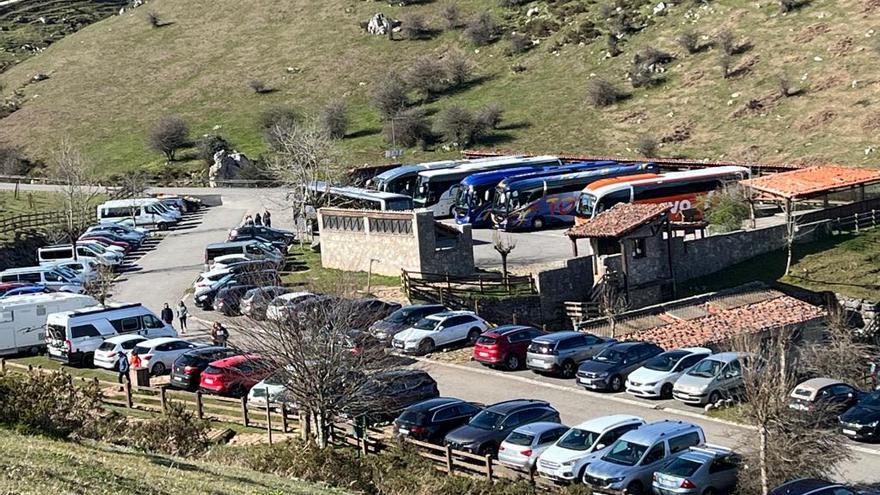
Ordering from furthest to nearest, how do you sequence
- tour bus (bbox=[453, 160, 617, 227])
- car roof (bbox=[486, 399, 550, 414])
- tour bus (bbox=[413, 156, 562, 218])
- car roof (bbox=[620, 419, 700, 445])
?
1. tour bus (bbox=[413, 156, 562, 218])
2. tour bus (bbox=[453, 160, 617, 227])
3. car roof (bbox=[486, 399, 550, 414])
4. car roof (bbox=[620, 419, 700, 445])

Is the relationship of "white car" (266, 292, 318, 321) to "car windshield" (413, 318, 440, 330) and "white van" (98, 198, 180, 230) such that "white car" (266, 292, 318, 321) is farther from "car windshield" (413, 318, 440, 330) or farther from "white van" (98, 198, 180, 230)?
"white van" (98, 198, 180, 230)

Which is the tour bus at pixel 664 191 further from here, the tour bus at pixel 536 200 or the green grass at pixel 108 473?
the green grass at pixel 108 473

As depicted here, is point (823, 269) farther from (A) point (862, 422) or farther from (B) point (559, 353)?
(A) point (862, 422)

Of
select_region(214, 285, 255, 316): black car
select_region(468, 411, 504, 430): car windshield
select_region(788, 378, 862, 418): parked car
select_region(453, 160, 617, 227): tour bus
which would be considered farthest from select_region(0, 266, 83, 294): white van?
select_region(788, 378, 862, 418): parked car

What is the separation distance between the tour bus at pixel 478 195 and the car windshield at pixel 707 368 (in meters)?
28.7

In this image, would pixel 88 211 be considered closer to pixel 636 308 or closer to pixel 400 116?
pixel 400 116

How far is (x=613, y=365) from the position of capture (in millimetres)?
34812

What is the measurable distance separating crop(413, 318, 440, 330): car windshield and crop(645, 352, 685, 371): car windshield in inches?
310

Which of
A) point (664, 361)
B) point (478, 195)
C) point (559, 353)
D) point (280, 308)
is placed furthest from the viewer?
point (478, 195)

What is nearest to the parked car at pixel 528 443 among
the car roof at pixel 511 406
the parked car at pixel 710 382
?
the car roof at pixel 511 406

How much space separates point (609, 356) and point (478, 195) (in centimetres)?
2803

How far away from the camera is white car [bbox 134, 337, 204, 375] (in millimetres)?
36112

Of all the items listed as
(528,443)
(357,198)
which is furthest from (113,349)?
(357,198)

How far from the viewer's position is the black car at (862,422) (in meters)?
29.3
